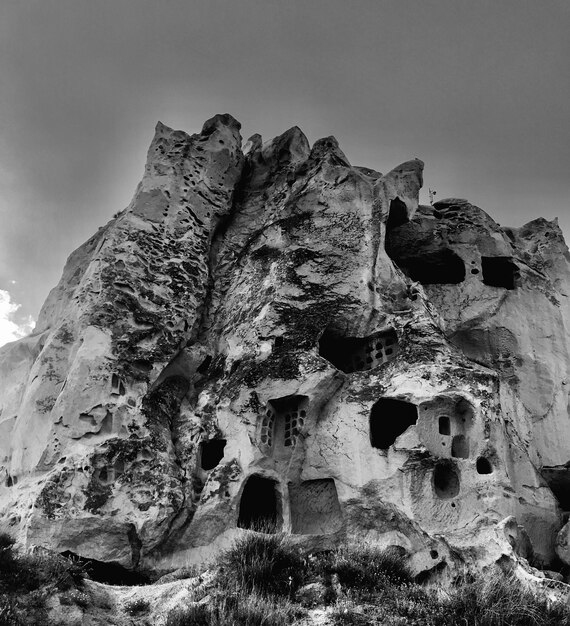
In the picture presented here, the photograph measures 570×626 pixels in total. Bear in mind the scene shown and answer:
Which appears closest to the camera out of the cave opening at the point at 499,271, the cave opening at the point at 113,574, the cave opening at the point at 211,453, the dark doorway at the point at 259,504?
the cave opening at the point at 113,574

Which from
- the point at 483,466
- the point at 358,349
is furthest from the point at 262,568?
the point at 358,349

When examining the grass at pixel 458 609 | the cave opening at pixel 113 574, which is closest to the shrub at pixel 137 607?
the grass at pixel 458 609

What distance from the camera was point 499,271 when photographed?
1964cm

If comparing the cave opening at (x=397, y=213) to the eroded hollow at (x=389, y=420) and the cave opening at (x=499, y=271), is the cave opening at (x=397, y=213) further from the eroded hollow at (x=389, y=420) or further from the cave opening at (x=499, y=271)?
the eroded hollow at (x=389, y=420)

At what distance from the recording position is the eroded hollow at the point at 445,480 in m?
12.5

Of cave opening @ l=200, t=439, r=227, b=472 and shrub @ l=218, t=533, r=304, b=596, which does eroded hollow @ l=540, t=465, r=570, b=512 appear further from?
shrub @ l=218, t=533, r=304, b=596

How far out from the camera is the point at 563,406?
1677 centimetres

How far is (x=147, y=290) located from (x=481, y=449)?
27.4 ft

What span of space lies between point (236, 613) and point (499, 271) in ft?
49.0

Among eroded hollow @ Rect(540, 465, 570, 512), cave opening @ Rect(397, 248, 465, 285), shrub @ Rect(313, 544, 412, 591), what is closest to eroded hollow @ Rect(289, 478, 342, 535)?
shrub @ Rect(313, 544, 412, 591)

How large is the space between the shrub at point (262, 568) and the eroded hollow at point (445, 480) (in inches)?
170

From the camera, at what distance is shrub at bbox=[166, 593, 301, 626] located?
6.94m

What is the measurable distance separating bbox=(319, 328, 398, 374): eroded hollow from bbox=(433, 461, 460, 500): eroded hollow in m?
2.84

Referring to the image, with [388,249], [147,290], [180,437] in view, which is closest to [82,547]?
[180,437]
